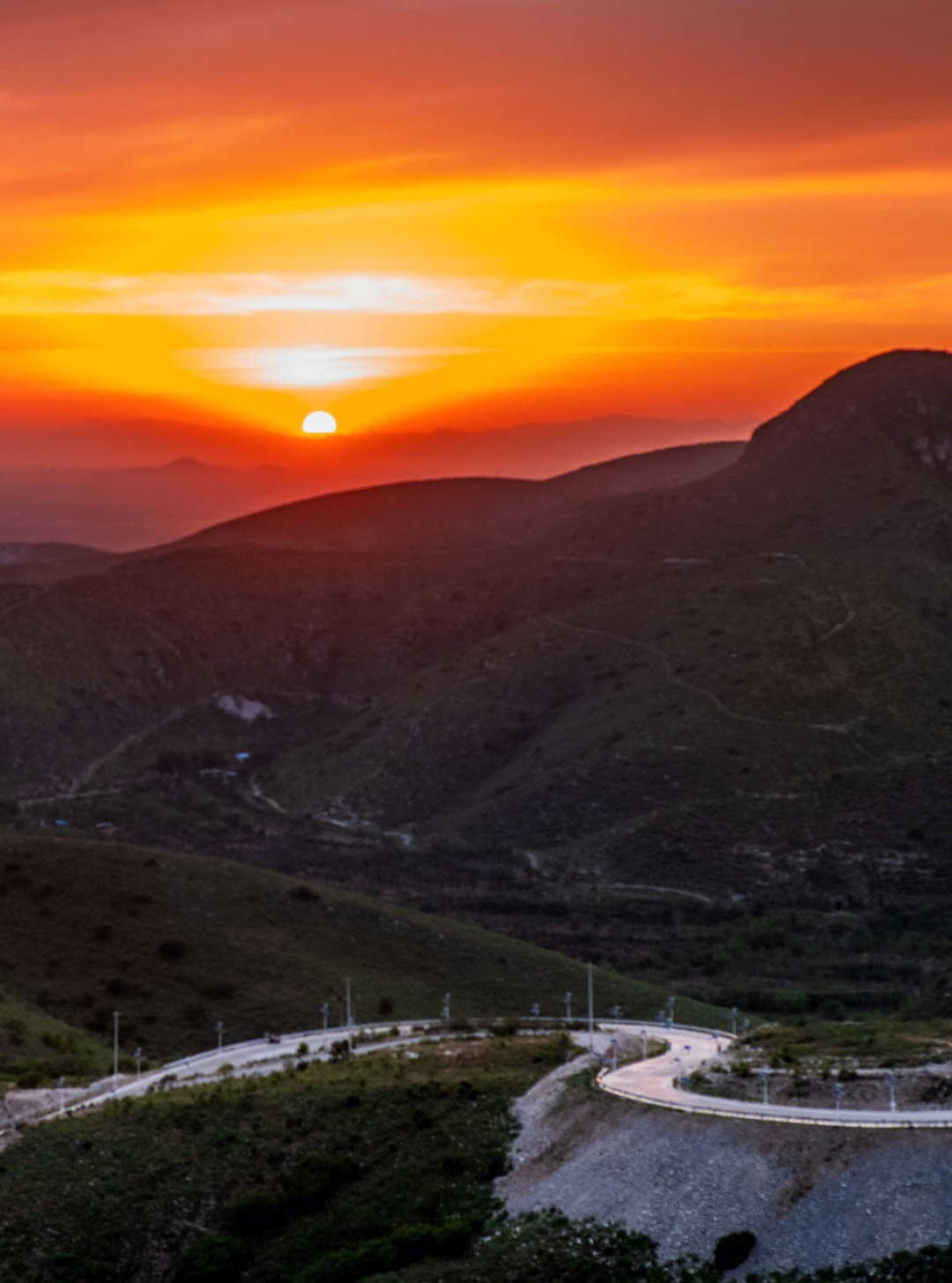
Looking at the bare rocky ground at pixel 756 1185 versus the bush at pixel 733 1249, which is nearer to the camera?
the bare rocky ground at pixel 756 1185

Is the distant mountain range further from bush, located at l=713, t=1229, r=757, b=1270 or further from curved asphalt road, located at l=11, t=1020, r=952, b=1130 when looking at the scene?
bush, located at l=713, t=1229, r=757, b=1270

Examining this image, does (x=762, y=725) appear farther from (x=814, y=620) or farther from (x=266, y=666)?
(x=266, y=666)

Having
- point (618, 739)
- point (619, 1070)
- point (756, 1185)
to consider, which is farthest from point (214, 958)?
point (618, 739)

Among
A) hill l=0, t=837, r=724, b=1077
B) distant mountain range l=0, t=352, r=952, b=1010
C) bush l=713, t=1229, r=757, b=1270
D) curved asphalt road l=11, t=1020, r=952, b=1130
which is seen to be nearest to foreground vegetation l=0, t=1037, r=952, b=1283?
bush l=713, t=1229, r=757, b=1270

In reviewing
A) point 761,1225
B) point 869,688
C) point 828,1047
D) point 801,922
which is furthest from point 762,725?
point 761,1225

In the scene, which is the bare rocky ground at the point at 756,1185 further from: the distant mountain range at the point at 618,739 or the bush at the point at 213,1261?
the distant mountain range at the point at 618,739

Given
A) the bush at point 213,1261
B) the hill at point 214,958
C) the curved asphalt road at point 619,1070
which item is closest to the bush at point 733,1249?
the curved asphalt road at point 619,1070
